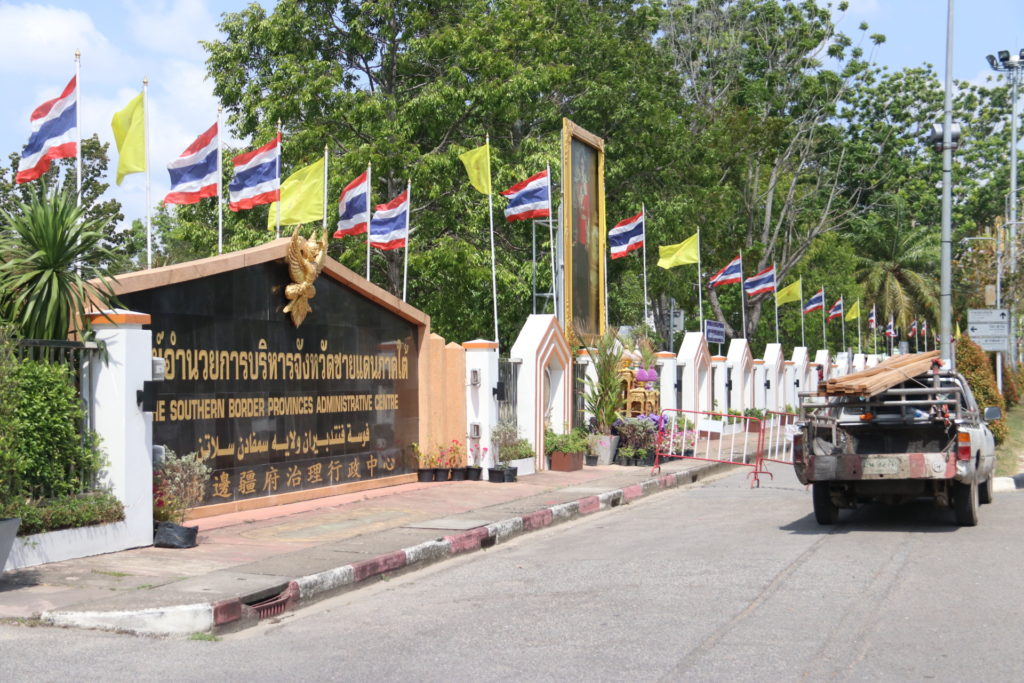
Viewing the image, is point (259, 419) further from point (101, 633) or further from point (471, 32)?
point (471, 32)

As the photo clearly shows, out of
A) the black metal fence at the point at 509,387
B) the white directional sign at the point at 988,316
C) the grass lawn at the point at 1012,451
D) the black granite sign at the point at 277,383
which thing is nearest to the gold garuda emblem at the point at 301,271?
the black granite sign at the point at 277,383

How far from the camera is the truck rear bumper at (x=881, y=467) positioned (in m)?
11.8

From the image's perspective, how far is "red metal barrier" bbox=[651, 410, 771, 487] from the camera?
20.0 meters

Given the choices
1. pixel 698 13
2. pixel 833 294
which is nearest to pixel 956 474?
pixel 698 13

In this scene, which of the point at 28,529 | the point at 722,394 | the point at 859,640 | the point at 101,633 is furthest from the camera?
the point at 722,394

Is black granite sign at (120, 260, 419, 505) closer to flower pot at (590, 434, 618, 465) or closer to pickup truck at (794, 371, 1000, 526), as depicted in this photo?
flower pot at (590, 434, 618, 465)

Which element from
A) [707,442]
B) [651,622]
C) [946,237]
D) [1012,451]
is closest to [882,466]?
[651,622]

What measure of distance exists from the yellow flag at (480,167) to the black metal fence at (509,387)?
12.2ft

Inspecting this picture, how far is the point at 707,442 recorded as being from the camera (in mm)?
23547

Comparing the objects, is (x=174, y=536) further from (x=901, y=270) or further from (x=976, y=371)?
(x=901, y=270)

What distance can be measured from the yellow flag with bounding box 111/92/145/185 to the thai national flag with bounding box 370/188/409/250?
5756 millimetres

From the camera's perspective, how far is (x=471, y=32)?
1128 inches

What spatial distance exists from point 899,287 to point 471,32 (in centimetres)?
3795

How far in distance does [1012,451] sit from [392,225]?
14.1 m
